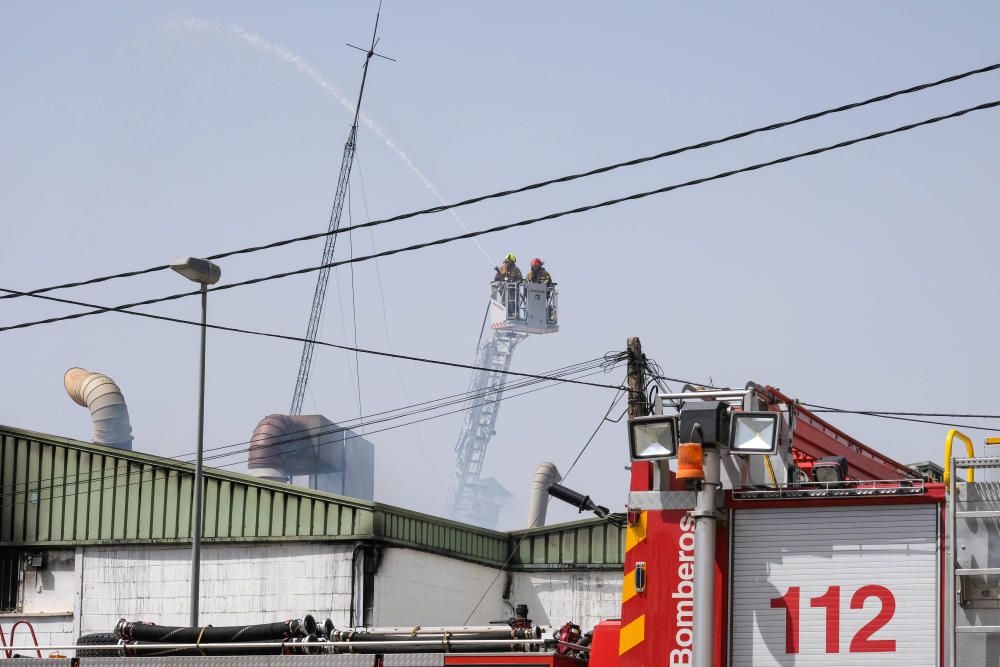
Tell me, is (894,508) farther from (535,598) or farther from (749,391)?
(535,598)

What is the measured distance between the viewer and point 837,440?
456 inches

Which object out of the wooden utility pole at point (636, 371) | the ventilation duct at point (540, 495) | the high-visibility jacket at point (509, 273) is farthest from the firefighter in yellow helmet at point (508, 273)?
the wooden utility pole at point (636, 371)

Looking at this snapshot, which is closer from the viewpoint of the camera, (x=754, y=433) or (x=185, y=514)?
(x=754, y=433)

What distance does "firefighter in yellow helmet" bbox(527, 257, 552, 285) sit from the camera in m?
81.3

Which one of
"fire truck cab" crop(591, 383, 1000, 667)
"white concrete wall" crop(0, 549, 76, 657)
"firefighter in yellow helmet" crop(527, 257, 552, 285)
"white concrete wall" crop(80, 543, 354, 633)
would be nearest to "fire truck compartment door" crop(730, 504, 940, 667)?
"fire truck cab" crop(591, 383, 1000, 667)

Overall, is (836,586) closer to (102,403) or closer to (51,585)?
(51,585)

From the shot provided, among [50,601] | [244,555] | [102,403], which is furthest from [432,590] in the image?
[102,403]

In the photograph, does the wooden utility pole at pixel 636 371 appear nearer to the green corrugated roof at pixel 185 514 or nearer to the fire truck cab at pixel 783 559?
the green corrugated roof at pixel 185 514

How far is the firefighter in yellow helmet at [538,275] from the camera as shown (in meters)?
81.3

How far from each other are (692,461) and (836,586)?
3.66 feet

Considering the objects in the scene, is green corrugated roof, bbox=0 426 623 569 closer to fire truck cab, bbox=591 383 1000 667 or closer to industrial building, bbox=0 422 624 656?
industrial building, bbox=0 422 624 656

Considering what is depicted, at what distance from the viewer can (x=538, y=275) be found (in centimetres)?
8369

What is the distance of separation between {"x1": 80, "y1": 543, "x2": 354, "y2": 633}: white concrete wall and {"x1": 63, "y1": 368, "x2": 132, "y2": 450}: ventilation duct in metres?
20.8

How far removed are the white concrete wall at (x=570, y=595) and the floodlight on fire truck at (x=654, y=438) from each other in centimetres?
2486
